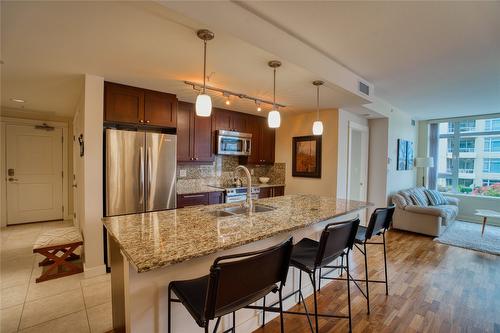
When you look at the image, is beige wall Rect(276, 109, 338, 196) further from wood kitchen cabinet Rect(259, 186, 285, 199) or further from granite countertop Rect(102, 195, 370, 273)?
granite countertop Rect(102, 195, 370, 273)

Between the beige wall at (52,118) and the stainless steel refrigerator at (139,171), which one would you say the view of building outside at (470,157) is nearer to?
the stainless steel refrigerator at (139,171)

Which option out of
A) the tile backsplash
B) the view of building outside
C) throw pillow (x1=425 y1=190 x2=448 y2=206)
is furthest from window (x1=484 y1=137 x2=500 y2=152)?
the tile backsplash

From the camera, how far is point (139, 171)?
308cm

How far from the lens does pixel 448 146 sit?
20.6 ft

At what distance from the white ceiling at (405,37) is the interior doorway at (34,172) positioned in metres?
5.72

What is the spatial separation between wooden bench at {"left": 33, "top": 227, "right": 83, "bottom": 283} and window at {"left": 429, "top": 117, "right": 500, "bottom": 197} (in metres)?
8.20

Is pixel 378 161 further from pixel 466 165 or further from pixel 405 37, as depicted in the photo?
pixel 405 37

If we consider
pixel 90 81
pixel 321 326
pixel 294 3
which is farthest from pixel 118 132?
pixel 321 326

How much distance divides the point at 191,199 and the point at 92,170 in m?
1.39

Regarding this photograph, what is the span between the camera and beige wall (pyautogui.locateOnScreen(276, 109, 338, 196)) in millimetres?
4258

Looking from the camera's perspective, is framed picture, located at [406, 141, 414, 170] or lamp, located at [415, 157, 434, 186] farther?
lamp, located at [415, 157, 434, 186]

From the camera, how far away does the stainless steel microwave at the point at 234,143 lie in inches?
168

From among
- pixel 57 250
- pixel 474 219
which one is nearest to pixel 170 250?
pixel 57 250

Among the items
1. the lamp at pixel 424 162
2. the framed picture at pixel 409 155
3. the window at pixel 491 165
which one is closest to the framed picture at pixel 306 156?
the framed picture at pixel 409 155
